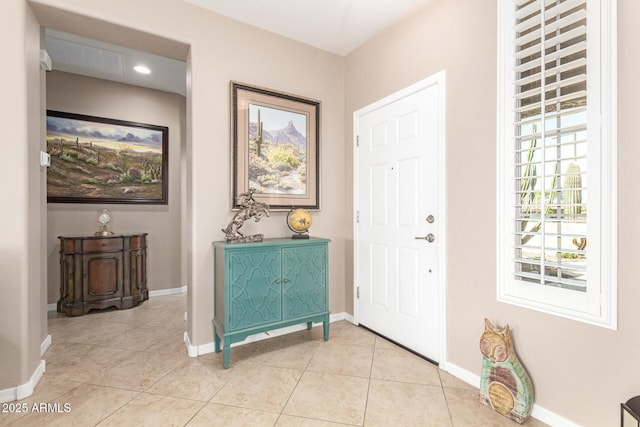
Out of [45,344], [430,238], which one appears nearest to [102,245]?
[45,344]

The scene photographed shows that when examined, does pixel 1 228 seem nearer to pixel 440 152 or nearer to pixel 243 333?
pixel 243 333

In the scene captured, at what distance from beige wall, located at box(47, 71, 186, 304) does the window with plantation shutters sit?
3.94m

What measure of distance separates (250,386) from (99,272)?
2525 millimetres

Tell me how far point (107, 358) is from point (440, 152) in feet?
9.63

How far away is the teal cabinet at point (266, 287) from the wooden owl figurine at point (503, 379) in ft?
4.23

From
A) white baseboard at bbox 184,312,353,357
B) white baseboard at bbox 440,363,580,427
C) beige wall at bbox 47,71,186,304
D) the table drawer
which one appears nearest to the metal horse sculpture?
white baseboard at bbox 184,312,353,357

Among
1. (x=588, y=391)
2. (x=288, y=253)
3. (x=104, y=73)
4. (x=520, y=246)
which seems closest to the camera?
(x=588, y=391)

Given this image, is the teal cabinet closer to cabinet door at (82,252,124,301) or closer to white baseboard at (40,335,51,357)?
white baseboard at (40,335,51,357)

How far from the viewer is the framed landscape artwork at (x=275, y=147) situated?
2.67 m

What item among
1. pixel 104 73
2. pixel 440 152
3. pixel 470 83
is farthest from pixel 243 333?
pixel 104 73

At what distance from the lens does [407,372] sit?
2.19 m

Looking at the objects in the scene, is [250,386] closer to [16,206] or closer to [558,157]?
[16,206]

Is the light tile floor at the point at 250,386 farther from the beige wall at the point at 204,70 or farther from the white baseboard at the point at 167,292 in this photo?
the white baseboard at the point at 167,292

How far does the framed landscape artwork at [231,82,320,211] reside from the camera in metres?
2.67
